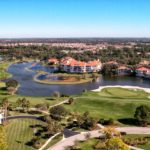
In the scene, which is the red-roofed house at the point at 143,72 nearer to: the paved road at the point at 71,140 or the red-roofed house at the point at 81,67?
the red-roofed house at the point at 81,67

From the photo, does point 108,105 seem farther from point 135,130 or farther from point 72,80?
point 72,80

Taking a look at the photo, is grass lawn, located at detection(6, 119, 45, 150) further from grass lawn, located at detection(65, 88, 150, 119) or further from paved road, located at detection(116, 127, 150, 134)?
paved road, located at detection(116, 127, 150, 134)

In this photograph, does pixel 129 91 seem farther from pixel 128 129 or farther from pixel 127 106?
pixel 128 129

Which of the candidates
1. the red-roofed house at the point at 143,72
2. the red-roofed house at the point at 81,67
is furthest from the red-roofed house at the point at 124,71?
the red-roofed house at the point at 81,67

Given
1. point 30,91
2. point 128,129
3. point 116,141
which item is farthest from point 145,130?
point 30,91

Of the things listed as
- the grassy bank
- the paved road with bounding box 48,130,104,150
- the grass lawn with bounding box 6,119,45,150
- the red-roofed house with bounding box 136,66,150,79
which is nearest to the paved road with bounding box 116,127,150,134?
the paved road with bounding box 48,130,104,150
